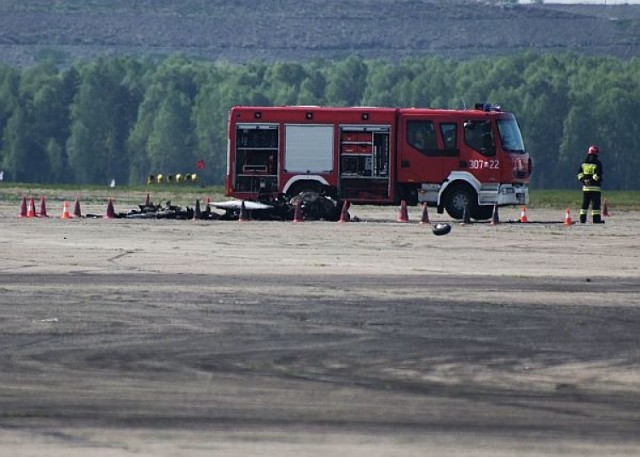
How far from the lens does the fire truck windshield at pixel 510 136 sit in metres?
40.9

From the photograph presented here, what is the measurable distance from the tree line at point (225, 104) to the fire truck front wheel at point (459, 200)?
8467cm

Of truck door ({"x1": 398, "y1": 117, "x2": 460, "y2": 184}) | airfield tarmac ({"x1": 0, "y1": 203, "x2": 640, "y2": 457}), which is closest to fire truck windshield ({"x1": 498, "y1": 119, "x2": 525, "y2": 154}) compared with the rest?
truck door ({"x1": 398, "y1": 117, "x2": 460, "y2": 184})

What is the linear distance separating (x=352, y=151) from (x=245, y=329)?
2444 cm

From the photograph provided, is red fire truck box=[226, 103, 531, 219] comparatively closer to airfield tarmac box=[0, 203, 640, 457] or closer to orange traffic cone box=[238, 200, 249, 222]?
orange traffic cone box=[238, 200, 249, 222]

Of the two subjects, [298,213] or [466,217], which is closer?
[298,213]

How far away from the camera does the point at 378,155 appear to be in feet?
133

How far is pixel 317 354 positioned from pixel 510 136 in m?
27.0

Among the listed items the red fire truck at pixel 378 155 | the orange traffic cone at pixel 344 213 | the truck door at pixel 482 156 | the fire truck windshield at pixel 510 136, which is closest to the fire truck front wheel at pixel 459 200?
the red fire truck at pixel 378 155

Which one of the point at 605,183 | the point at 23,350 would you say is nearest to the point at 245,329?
the point at 23,350

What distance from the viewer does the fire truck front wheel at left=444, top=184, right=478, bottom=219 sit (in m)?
40.7

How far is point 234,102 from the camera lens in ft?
473

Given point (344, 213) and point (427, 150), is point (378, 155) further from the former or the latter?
point (344, 213)

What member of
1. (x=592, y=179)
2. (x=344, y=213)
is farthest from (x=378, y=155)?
(x=592, y=179)

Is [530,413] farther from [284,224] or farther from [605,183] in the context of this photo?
[605,183]
